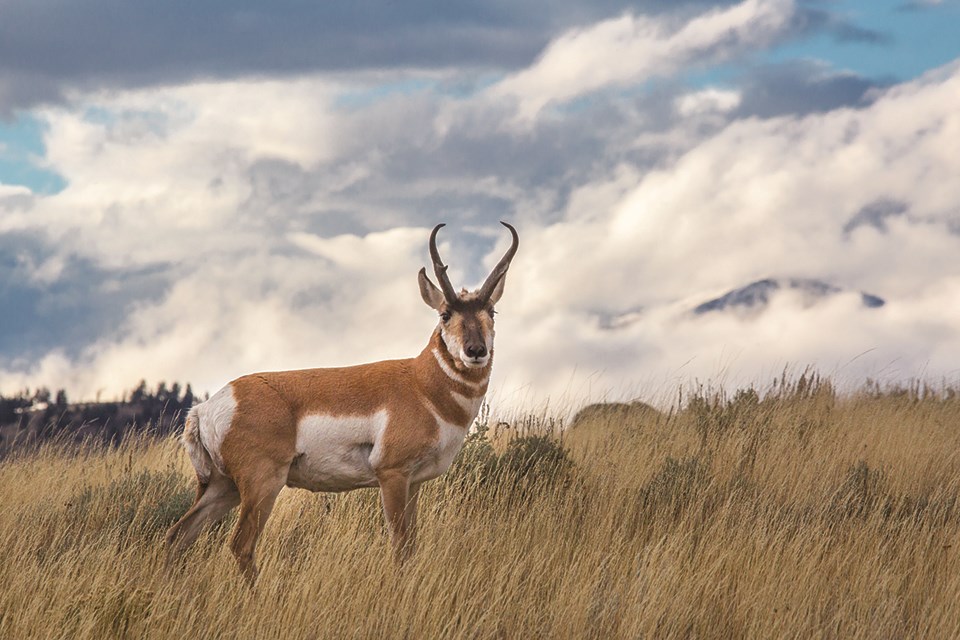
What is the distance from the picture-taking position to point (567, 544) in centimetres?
847

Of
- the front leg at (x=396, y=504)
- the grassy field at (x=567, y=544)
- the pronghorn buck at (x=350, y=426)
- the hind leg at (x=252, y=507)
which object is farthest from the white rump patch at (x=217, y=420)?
the front leg at (x=396, y=504)

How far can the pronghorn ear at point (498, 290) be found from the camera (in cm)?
796

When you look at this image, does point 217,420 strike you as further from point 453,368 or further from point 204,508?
point 453,368

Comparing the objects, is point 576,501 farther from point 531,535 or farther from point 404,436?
point 404,436

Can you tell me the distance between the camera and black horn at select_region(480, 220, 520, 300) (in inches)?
309

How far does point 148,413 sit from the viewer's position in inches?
891

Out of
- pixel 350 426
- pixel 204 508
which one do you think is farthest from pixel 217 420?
pixel 350 426

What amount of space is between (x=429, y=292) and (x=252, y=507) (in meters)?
1.95

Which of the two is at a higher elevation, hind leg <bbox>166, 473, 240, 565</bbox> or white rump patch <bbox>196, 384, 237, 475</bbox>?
white rump patch <bbox>196, 384, 237, 475</bbox>

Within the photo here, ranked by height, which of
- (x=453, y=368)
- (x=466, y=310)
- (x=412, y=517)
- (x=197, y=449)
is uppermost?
(x=466, y=310)

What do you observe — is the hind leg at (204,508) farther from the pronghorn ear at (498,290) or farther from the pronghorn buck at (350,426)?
the pronghorn ear at (498,290)

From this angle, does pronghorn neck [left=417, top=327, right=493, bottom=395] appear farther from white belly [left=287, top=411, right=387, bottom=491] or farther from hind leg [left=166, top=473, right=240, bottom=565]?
hind leg [left=166, top=473, right=240, bottom=565]

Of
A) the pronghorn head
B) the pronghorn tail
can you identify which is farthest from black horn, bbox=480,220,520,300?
the pronghorn tail

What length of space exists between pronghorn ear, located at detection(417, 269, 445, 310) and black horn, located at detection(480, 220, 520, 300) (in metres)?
0.31
